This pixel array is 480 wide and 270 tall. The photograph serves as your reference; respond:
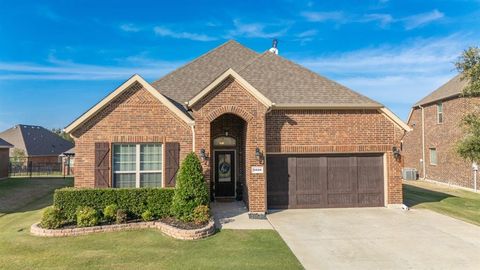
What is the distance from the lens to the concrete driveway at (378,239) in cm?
713

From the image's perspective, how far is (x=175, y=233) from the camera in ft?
29.5

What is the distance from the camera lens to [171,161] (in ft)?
38.8

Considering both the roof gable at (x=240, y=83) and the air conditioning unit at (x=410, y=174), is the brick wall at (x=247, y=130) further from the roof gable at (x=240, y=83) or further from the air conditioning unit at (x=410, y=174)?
the air conditioning unit at (x=410, y=174)

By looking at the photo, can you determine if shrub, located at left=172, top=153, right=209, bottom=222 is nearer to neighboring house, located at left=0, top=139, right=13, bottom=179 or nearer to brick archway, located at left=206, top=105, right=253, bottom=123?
brick archway, located at left=206, top=105, right=253, bottom=123

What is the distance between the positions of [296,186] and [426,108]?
Result: 18064 millimetres

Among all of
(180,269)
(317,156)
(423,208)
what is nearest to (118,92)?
(180,269)

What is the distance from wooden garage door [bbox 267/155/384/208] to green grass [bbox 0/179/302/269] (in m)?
3.57

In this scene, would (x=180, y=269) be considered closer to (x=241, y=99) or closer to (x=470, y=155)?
(x=241, y=99)

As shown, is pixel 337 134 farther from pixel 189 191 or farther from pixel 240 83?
pixel 189 191

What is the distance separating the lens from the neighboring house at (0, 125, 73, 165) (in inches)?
1719

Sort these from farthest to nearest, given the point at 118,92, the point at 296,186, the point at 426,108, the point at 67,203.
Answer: the point at 426,108 → the point at 296,186 → the point at 118,92 → the point at 67,203

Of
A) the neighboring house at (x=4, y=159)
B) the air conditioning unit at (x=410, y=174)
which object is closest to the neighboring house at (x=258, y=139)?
the air conditioning unit at (x=410, y=174)

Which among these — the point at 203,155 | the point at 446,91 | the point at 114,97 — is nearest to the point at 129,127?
the point at 114,97

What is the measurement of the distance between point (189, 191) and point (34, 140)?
153 ft
